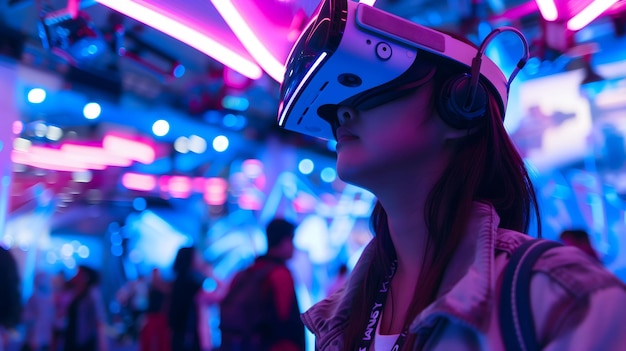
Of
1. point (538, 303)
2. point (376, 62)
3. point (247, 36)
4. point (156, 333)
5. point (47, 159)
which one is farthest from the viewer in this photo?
point (47, 159)

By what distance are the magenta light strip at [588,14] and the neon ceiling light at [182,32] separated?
5.02ft

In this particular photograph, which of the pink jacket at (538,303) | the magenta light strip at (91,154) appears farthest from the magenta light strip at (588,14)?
the magenta light strip at (91,154)

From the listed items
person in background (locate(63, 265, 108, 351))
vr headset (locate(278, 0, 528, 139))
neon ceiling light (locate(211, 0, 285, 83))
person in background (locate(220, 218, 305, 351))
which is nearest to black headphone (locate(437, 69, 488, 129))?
vr headset (locate(278, 0, 528, 139))

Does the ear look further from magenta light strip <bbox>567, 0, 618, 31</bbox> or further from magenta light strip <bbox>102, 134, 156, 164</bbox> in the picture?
magenta light strip <bbox>102, 134, 156, 164</bbox>

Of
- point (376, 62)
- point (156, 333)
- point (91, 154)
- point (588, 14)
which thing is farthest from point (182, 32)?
point (91, 154)

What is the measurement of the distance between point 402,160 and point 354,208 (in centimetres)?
611

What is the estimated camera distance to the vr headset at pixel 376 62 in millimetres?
825

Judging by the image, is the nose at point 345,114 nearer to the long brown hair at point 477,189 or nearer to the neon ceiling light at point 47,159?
the long brown hair at point 477,189

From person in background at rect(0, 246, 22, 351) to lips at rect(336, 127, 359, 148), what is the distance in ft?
8.47

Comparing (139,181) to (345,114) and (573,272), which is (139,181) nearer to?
(345,114)

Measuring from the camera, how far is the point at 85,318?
4176 mm

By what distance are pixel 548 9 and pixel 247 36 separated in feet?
4.64

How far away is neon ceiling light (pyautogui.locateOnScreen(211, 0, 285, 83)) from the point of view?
1894mm

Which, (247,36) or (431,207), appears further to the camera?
(247,36)
